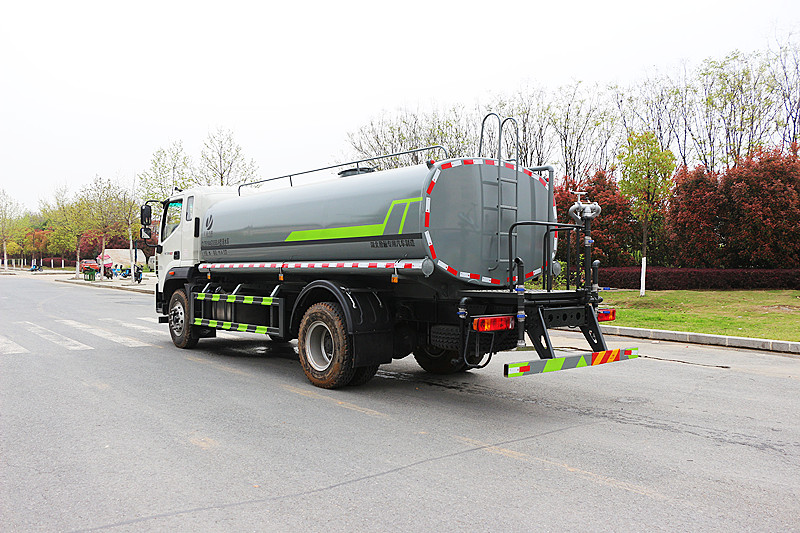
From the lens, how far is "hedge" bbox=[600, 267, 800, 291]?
22.0m

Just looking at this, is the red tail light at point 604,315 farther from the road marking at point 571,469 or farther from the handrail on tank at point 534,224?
the road marking at point 571,469

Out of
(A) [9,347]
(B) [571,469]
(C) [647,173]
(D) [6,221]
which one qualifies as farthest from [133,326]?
(D) [6,221]

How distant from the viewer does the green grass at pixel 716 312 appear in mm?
13633

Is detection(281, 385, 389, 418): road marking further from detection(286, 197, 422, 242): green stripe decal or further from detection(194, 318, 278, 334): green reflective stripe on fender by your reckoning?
detection(286, 197, 422, 242): green stripe decal

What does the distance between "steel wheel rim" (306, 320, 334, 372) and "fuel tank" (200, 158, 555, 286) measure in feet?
3.04

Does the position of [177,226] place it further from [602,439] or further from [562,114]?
[562,114]

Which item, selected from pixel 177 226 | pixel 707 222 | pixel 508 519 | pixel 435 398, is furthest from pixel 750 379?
pixel 707 222

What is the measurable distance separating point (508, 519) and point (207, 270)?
8152mm

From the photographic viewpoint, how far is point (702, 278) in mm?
23422

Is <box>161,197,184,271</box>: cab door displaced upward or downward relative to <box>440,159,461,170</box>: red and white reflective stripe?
downward

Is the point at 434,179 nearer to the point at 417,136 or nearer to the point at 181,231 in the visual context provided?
the point at 181,231

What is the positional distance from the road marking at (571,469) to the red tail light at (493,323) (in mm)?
1211

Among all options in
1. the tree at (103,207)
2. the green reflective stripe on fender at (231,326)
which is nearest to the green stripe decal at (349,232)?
the green reflective stripe on fender at (231,326)

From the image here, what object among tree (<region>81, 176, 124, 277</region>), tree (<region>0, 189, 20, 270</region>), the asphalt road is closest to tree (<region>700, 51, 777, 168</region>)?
the asphalt road
